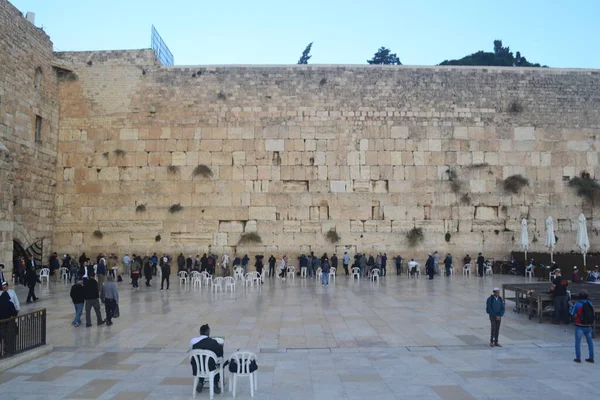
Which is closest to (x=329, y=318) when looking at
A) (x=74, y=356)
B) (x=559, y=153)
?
(x=74, y=356)

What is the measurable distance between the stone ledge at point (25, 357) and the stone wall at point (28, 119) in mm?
9278

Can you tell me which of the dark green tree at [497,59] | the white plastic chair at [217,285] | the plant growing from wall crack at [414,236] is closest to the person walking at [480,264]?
the plant growing from wall crack at [414,236]

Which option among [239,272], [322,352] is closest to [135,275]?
[239,272]

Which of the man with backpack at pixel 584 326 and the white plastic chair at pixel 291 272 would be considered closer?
the man with backpack at pixel 584 326

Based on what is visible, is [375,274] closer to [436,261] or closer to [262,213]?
[436,261]

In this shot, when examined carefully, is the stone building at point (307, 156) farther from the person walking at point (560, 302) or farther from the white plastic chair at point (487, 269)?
the person walking at point (560, 302)

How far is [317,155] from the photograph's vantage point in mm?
19391

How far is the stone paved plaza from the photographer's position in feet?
18.2

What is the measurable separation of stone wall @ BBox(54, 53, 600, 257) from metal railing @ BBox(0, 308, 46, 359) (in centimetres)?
1166

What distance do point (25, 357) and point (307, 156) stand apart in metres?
13.9

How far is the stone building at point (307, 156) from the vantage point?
19.1m

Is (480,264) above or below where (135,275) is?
above

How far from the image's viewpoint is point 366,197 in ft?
63.2

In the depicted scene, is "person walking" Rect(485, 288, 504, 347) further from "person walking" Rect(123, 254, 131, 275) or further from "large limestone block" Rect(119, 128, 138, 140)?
"large limestone block" Rect(119, 128, 138, 140)
